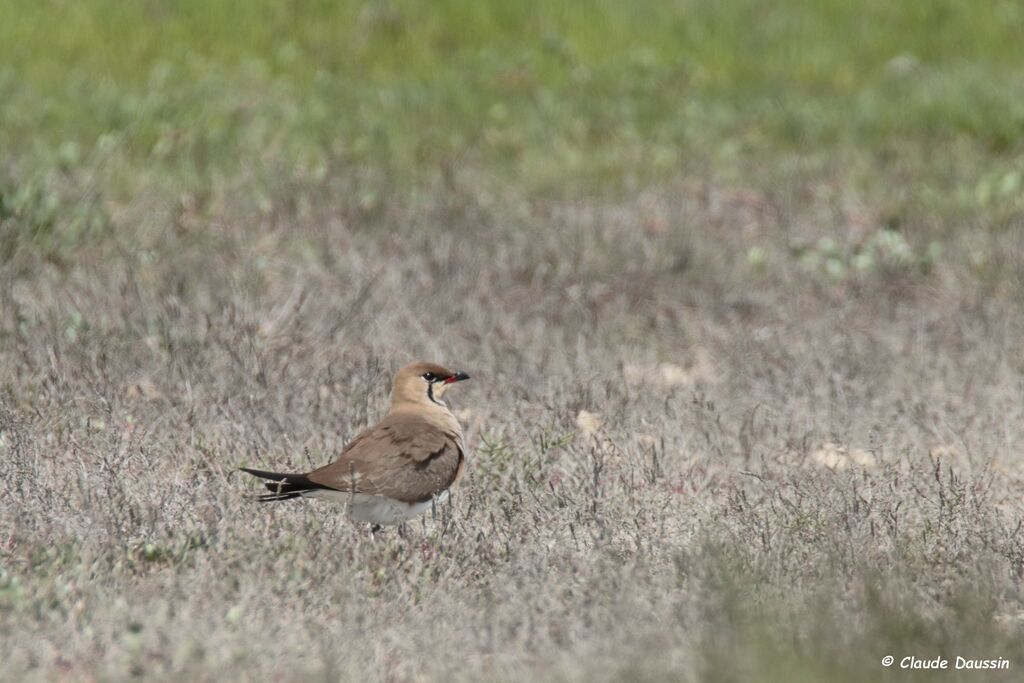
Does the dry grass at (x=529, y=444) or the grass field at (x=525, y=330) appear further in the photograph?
the grass field at (x=525, y=330)

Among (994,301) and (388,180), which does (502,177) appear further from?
(994,301)

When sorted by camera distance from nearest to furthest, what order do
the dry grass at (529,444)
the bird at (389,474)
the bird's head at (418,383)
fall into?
the dry grass at (529,444) → the bird at (389,474) → the bird's head at (418,383)

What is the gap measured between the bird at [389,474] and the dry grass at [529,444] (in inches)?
5.1

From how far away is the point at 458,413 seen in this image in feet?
23.5

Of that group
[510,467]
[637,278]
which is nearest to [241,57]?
[637,278]

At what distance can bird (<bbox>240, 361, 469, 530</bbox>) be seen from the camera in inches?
210

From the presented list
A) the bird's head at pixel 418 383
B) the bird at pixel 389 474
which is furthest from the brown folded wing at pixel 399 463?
the bird's head at pixel 418 383

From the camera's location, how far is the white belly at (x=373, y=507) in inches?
212

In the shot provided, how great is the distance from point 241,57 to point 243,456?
7.50 m

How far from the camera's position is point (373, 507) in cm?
544

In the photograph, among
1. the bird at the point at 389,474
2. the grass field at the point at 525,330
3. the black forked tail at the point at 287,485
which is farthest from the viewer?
the bird at the point at 389,474

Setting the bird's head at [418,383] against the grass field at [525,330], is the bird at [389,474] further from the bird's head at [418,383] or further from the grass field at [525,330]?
the bird's head at [418,383]

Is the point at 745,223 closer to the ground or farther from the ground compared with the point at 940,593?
farther from the ground

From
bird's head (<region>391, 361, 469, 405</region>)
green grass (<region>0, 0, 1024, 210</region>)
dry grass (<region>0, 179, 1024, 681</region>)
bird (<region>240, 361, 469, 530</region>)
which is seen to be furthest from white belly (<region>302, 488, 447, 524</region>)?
green grass (<region>0, 0, 1024, 210</region>)
